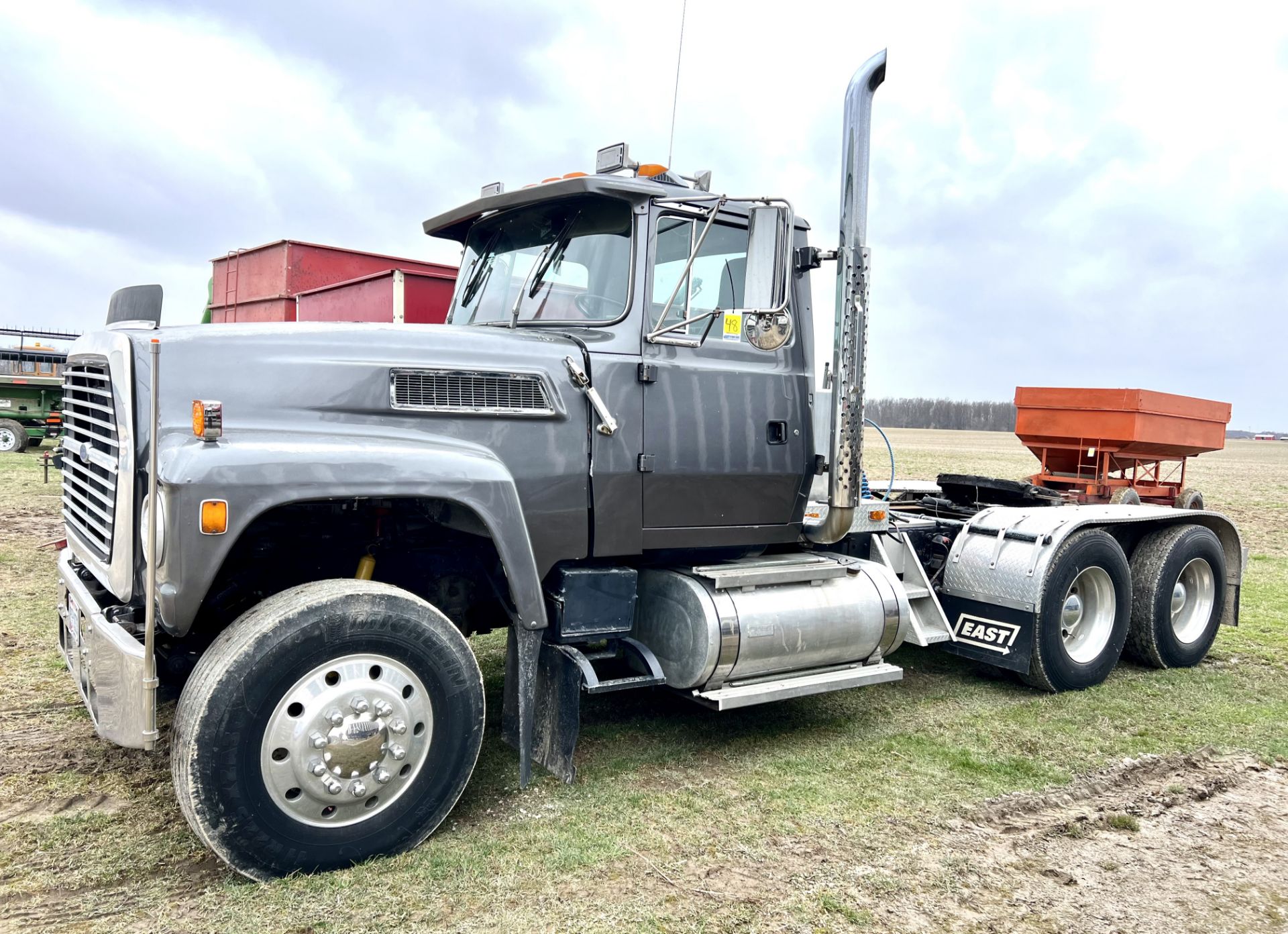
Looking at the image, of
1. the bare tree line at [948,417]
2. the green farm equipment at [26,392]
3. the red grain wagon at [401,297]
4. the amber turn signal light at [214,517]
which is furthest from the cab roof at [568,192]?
the bare tree line at [948,417]

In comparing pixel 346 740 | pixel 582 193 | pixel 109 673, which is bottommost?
pixel 346 740

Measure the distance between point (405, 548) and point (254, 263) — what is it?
14.1ft

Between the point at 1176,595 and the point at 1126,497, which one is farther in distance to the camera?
the point at 1126,497

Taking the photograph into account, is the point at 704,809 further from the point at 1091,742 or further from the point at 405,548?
the point at 1091,742

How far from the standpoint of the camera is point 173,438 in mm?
3365

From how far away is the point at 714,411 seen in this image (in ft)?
15.3

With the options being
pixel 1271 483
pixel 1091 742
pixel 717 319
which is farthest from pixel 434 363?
pixel 1271 483

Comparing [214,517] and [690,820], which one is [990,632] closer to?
[690,820]

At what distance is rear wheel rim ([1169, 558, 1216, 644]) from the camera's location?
271 inches

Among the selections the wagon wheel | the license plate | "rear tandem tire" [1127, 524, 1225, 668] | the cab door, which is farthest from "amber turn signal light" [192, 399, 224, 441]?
the wagon wheel

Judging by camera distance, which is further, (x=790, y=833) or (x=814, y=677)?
(x=814, y=677)

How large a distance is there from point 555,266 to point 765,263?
1.10 metres

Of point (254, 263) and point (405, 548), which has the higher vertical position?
point (254, 263)

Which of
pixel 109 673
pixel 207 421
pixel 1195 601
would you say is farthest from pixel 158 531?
pixel 1195 601
